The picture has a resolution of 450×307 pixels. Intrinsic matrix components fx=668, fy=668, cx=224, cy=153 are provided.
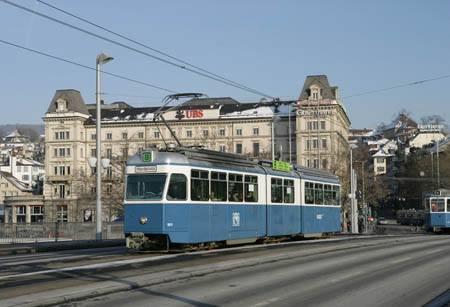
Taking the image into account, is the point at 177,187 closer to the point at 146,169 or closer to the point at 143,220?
the point at 146,169

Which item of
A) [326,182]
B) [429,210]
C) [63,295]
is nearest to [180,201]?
[63,295]

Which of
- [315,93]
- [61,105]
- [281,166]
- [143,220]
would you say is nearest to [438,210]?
[281,166]

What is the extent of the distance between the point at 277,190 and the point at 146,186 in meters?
7.78

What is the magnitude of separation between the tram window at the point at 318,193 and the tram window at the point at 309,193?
455 millimetres

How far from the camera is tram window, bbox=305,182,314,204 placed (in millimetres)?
→ 29938

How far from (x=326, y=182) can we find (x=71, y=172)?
83.8m

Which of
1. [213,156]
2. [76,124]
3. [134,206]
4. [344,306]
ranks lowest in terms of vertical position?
[344,306]

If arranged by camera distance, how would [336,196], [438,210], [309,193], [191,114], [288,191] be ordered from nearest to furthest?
[288,191] → [309,193] → [336,196] → [438,210] → [191,114]

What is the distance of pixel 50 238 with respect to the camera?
36.9m

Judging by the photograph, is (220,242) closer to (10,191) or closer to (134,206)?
(134,206)

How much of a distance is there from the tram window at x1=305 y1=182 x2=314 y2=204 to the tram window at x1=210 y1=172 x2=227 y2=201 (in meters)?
8.21

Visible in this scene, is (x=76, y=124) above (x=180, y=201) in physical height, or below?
above

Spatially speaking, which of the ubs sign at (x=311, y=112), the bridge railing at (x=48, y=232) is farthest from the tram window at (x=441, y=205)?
the ubs sign at (x=311, y=112)

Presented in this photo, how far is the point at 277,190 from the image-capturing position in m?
26.8
